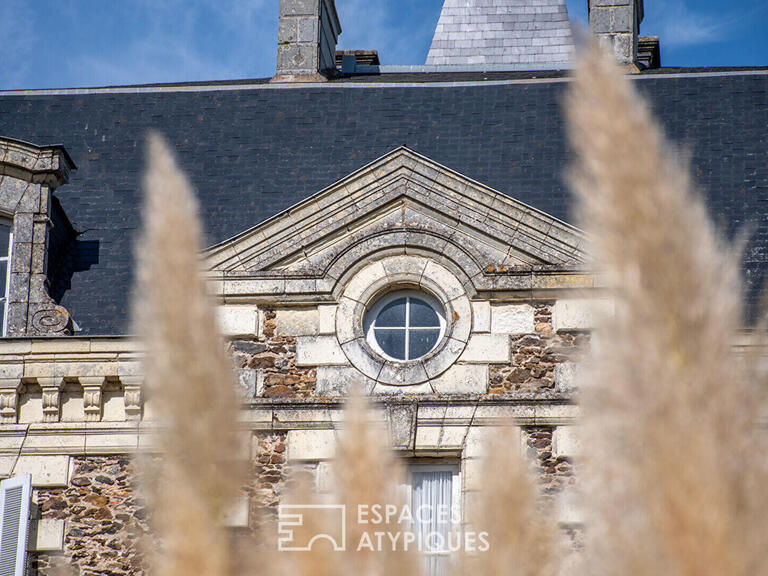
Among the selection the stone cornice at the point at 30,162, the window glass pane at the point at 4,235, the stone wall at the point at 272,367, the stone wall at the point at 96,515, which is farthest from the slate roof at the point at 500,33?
A: the stone wall at the point at 96,515

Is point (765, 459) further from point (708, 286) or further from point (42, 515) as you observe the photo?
point (42, 515)

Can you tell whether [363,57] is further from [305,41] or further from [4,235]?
[4,235]

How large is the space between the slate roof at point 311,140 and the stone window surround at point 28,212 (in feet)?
1.00

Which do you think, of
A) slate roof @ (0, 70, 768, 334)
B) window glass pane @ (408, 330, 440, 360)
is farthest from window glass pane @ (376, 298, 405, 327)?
slate roof @ (0, 70, 768, 334)

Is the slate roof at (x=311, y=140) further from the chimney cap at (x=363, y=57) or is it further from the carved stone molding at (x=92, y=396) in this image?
the chimney cap at (x=363, y=57)

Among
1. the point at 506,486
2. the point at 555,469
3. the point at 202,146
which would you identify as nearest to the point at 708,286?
the point at 506,486

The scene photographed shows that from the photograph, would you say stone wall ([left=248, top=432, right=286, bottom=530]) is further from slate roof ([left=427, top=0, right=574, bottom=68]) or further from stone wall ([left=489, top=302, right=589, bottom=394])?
slate roof ([left=427, top=0, right=574, bottom=68])

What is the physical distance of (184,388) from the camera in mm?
1674

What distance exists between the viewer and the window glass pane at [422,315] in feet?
25.8

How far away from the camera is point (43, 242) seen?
839cm

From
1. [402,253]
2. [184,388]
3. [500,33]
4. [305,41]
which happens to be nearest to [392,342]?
[402,253]

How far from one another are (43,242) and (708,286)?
7310mm

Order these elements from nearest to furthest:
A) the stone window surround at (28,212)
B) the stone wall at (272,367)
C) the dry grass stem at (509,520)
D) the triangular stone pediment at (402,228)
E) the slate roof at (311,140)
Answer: the dry grass stem at (509,520)
the stone wall at (272,367)
the triangular stone pediment at (402,228)
the stone window surround at (28,212)
the slate roof at (311,140)

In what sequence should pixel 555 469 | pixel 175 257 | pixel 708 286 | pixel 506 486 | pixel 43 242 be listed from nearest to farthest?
1. pixel 708 286
2. pixel 175 257
3. pixel 506 486
4. pixel 555 469
5. pixel 43 242
